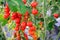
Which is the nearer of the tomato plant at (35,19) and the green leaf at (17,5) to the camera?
the green leaf at (17,5)

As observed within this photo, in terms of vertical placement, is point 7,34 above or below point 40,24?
below

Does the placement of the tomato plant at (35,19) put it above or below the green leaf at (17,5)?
below

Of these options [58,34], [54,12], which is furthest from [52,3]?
[58,34]

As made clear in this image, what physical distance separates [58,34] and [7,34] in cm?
47

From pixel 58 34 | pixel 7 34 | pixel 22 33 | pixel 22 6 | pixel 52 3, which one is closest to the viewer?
pixel 22 6

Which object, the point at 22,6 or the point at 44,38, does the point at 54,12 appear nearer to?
the point at 44,38

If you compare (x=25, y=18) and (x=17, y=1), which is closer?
(x=17, y=1)

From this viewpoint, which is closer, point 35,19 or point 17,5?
point 17,5

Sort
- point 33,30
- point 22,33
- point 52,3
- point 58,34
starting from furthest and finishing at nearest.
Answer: point 58,34, point 52,3, point 22,33, point 33,30

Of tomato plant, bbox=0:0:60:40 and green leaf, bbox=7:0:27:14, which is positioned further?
tomato plant, bbox=0:0:60:40

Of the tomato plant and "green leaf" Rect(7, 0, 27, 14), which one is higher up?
"green leaf" Rect(7, 0, 27, 14)

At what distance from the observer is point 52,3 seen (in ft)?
4.73

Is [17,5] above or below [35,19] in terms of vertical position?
above

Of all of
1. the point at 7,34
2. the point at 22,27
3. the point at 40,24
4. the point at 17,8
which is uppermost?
the point at 17,8
